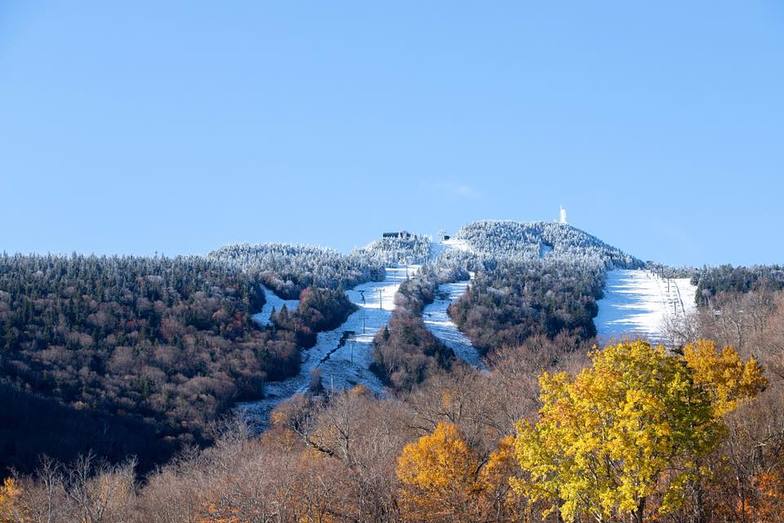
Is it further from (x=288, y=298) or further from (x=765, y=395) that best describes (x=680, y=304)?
(x=765, y=395)

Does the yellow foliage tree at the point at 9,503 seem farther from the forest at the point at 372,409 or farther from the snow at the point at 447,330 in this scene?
the snow at the point at 447,330

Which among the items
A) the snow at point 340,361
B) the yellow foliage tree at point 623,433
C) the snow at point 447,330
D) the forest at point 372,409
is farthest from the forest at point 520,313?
the yellow foliage tree at point 623,433

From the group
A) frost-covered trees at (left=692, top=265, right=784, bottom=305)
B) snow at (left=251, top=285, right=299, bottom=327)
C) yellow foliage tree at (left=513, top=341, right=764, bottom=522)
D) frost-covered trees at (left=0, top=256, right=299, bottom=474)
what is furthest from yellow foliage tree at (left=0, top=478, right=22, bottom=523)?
frost-covered trees at (left=692, top=265, right=784, bottom=305)

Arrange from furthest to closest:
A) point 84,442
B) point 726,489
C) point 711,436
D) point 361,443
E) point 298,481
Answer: point 84,442
point 361,443
point 298,481
point 726,489
point 711,436

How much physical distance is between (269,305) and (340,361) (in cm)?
3382

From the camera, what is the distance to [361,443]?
5709 cm

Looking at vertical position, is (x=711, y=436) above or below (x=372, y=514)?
above

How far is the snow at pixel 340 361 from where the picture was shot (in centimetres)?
12664

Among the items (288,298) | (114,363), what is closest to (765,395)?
(114,363)

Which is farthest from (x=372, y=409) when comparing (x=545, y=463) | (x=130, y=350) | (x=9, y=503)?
(x=545, y=463)

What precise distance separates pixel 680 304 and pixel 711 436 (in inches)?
6694

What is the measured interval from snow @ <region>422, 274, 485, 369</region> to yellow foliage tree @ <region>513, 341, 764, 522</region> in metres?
118

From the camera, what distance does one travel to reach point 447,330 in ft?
563

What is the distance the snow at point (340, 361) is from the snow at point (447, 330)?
865cm
